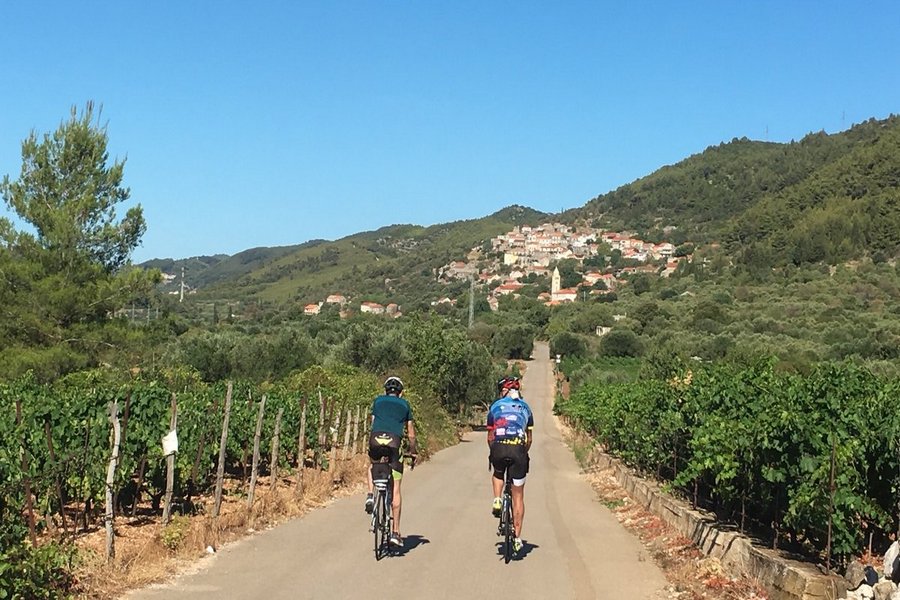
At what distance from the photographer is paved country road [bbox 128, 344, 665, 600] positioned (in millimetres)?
7477

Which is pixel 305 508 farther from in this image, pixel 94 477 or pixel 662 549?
pixel 662 549

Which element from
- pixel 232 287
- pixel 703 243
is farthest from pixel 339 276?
pixel 703 243

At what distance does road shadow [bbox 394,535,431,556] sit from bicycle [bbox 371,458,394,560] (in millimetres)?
141

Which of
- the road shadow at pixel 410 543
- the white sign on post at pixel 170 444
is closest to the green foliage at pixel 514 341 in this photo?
the road shadow at pixel 410 543

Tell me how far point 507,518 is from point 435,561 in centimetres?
90

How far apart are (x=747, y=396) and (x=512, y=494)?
3.70 meters

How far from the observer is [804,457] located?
289 inches

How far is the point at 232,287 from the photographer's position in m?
186

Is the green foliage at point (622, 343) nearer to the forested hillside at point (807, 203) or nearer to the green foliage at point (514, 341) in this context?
the green foliage at point (514, 341)

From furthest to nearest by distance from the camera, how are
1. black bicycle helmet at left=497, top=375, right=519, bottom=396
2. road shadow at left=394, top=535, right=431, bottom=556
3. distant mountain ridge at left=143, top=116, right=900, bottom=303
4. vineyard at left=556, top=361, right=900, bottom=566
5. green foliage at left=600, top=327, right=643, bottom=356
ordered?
distant mountain ridge at left=143, top=116, right=900, bottom=303
green foliage at left=600, top=327, right=643, bottom=356
black bicycle helmet at left=497, top=375, right=519, bottom=396
road shadow at left=394, top=535, right=431, bottom=556
vineyard at left=556, top=361, right=900, bottom=566

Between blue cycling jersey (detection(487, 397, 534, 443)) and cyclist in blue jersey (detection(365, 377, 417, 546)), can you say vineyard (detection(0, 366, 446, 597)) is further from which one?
blue cycling jersey (detection(487, 397, 534, 443))

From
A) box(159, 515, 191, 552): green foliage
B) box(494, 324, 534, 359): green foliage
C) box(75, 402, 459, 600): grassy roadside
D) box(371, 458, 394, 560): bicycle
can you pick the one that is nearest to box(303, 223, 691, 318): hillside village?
box(494, 324, 534, 359): green foliage

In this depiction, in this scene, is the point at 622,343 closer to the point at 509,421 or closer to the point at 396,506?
the point at 509,421

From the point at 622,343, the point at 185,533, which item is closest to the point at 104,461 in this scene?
the point at 185,533
